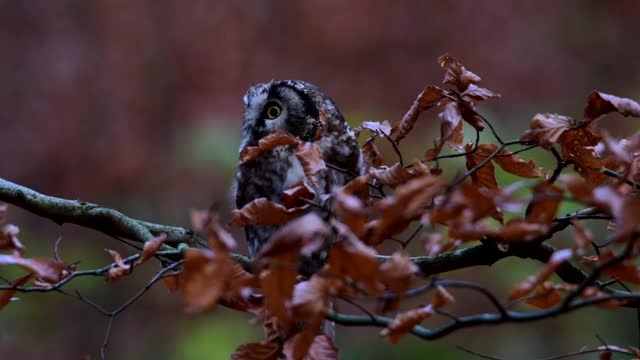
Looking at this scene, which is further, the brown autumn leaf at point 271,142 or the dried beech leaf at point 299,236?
the brown autumn leaf at point 271,142

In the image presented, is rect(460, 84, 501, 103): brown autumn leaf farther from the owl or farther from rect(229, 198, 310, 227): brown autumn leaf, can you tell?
the owl

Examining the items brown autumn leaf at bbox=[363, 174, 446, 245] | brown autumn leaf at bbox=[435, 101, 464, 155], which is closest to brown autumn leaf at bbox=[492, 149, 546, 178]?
brown autumn leaf at bbox=[435, 101, 464, 155]

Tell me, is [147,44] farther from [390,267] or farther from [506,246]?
[390,267]

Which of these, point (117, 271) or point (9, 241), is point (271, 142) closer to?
point (117, 271)

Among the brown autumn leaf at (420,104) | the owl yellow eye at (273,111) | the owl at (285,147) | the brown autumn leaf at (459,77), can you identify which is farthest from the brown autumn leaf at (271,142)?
the owl yellow eye at (273,111)

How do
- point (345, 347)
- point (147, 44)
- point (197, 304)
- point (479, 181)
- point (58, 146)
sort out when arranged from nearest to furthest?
1. point (197, 304)
2. point (479, 181)
3. point (345, 347)
4. point (58, 146)
5. point (147, 44)

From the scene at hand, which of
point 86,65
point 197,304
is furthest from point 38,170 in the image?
point 197,304

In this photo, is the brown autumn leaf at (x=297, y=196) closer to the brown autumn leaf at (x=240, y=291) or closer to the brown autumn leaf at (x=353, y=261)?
the brown autumn leaf at (x=240, y=291)
